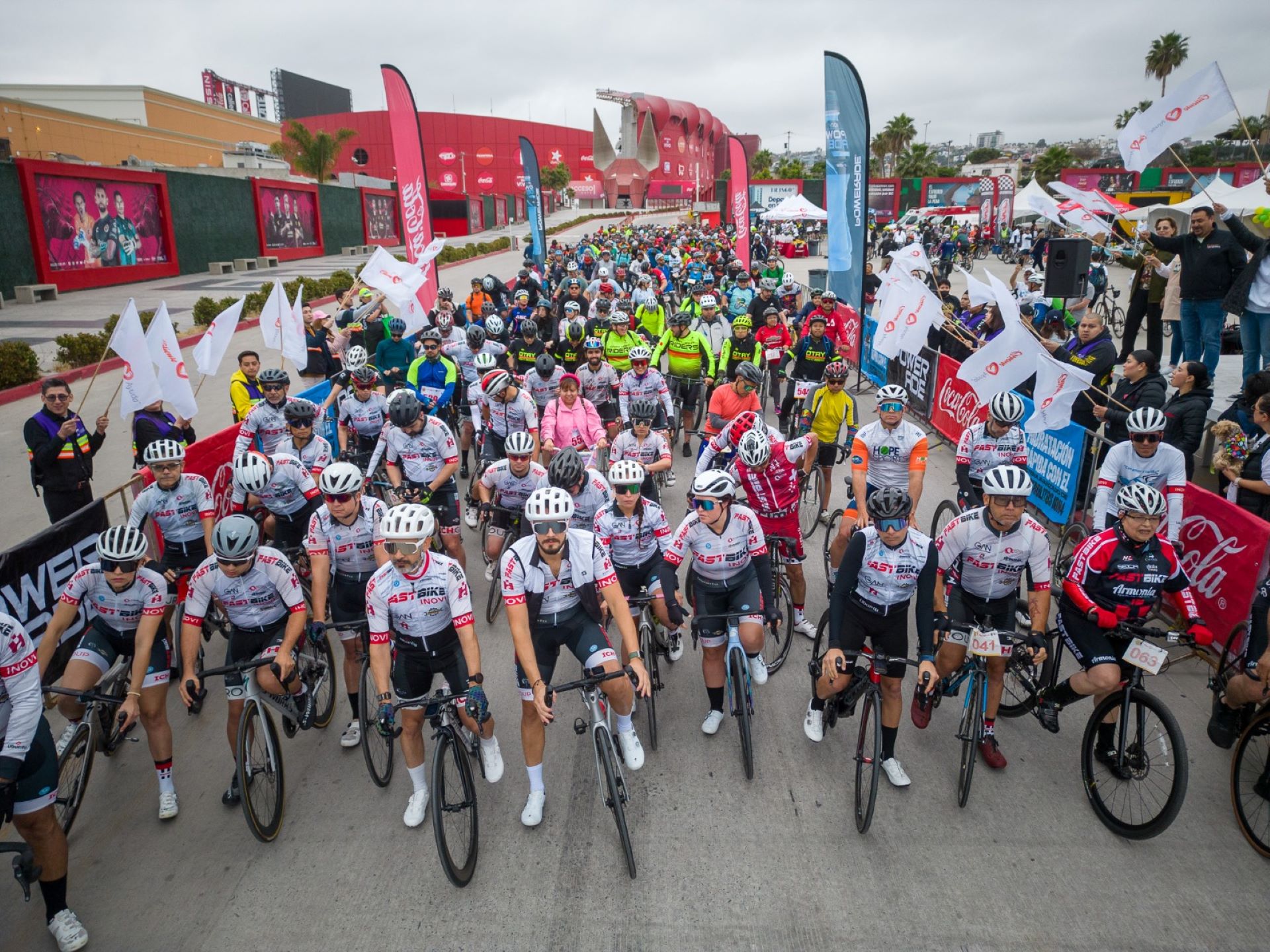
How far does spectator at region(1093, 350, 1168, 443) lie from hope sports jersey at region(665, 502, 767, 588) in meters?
4.63

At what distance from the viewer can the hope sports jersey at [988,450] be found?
7.37 metres

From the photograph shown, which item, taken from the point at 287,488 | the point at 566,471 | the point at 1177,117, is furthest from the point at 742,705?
the point at 1177,117

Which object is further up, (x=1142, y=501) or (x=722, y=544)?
(x=1142, y=501)

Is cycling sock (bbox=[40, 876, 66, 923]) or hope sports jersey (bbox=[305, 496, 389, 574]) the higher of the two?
hope sports jersey (bbox=[305, 496, 389, 574])

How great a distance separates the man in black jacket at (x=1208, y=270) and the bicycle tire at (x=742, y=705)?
28.0ft

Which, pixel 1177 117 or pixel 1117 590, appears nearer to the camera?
pixel 1117 590

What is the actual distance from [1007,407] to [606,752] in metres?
5.02

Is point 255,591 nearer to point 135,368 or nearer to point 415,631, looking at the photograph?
point 415,631

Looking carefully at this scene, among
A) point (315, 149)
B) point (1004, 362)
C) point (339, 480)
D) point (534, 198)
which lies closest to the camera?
point (339, 480)

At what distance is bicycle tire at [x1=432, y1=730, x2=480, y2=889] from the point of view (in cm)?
432

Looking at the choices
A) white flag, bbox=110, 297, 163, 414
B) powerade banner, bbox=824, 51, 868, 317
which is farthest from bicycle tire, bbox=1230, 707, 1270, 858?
powerade banner, bbox=824, 51, 868, 317

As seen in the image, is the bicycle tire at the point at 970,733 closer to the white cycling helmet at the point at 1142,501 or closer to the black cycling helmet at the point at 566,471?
the white cycling helmet at the point at 1142,501

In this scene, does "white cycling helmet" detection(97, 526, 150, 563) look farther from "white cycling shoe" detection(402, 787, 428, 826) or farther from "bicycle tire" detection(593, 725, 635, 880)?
"bicycle tire" detection(593, 725, 635, 880)

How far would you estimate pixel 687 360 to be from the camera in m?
12.2
